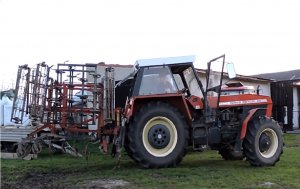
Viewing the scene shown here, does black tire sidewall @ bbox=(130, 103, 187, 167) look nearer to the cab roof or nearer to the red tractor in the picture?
the red tractor

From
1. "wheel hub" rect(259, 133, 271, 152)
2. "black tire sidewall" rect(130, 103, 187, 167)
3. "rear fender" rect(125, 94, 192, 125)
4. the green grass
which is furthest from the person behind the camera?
"wheel hub" rect(259, 133, 271, 152)

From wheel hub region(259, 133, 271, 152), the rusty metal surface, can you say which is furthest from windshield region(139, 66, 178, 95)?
the rusty metal surface

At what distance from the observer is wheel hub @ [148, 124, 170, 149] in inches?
386

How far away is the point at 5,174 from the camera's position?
31.1ft

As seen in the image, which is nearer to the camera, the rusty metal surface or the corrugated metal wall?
the rusty metal surface

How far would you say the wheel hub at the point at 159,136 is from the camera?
9.81m

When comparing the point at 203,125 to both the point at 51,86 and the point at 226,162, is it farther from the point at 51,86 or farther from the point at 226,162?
the point at 51,86

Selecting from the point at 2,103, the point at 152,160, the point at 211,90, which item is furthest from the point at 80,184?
the point at 2,103

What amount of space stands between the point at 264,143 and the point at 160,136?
2.42m

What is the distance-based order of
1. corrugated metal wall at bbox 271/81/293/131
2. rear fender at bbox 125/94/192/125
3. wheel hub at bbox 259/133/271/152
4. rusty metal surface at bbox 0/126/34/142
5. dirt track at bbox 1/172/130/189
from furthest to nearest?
1. corrugated metal wall at bbox 271/81/293/131
2. rusty metal surface at bbox 0/126/34/142
3. wheel hub at bbox 259/133/271/152
4. rear fender at bbox 125/94/192/125
5. dirt track at bbox 1/172/130/189

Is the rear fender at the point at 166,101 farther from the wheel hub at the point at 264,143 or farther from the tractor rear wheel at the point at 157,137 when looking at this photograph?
the wheel hub at the point at 264,143

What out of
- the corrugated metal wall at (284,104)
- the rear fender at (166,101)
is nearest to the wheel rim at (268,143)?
the rear fender at (166,101)

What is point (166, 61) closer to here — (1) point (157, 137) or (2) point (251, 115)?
(1) point (157, 137)

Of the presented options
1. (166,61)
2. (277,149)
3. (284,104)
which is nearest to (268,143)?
(277,149)
